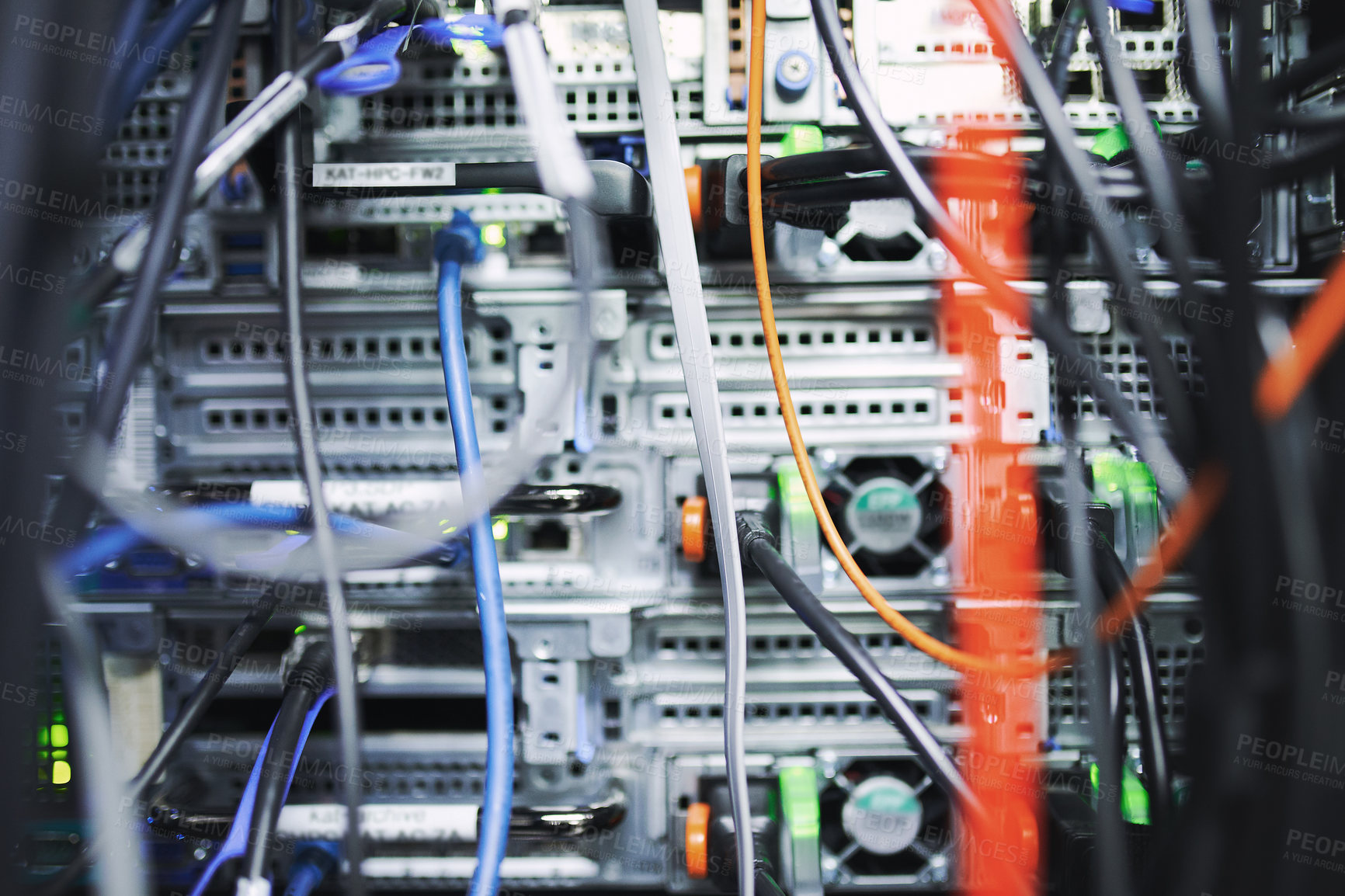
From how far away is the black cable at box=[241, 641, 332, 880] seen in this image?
1.38 feet

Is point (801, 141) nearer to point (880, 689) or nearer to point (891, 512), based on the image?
point (891, 512)

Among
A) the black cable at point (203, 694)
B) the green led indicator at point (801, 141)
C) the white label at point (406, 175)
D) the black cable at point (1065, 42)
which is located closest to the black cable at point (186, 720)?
the black cable at point (203, 694)

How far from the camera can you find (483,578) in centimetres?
47

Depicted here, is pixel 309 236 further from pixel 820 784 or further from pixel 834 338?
pixel 820 784

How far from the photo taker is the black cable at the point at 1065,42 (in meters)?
0.53

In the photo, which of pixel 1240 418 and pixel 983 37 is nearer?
pixel 1240 418

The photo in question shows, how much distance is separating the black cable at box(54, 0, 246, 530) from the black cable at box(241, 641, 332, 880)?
0.19m

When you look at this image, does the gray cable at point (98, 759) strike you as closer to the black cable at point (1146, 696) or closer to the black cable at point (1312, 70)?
the black cable at point (1146, 696)

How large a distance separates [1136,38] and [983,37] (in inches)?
5.7

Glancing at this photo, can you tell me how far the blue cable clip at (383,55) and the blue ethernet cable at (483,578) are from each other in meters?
0.12

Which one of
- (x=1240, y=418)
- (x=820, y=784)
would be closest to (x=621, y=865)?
(x=820, y=784)

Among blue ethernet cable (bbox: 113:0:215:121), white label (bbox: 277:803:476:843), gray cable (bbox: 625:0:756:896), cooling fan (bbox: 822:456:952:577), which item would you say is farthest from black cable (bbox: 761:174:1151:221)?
white label (bbox: 277:803:476:843)

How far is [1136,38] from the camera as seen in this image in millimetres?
587

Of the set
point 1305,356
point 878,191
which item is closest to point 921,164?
point 878,191
